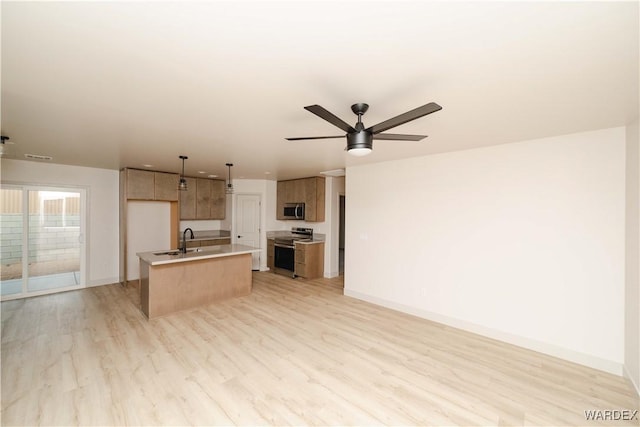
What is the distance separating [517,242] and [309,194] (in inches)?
163

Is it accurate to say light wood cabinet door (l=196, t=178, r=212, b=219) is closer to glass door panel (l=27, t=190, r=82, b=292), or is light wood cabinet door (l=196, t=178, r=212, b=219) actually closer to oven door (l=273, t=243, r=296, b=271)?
oven door (l=273, t=243, r=296, b=271)

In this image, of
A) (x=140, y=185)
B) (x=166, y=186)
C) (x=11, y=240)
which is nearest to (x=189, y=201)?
(x=166, y=186)

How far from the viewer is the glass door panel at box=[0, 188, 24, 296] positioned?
440 centimetres

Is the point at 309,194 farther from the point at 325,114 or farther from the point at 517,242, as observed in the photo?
the point at 325,114

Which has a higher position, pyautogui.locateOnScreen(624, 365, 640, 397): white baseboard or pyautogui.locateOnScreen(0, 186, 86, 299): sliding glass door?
pyautogui.locateOnScreen(0, 186, 86, 299): sliding glass door

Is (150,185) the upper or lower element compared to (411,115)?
lower

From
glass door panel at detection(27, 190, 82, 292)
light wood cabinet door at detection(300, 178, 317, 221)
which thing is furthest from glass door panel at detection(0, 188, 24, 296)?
light wood cabinet door at detection(300, 178, 317, 221)

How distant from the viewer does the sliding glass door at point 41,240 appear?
4457mm

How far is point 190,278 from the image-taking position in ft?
13.7

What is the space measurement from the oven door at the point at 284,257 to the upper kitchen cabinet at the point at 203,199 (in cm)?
182

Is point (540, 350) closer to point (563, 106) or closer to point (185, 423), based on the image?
point (563, 106)

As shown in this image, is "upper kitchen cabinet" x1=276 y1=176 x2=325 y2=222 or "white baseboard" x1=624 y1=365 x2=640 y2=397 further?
"upper kitchen cabinet" x1=276 y1=176 x2=325 y2=222

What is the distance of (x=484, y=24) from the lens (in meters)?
1.23

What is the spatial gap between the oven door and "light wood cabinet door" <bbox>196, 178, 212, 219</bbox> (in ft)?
6.49
